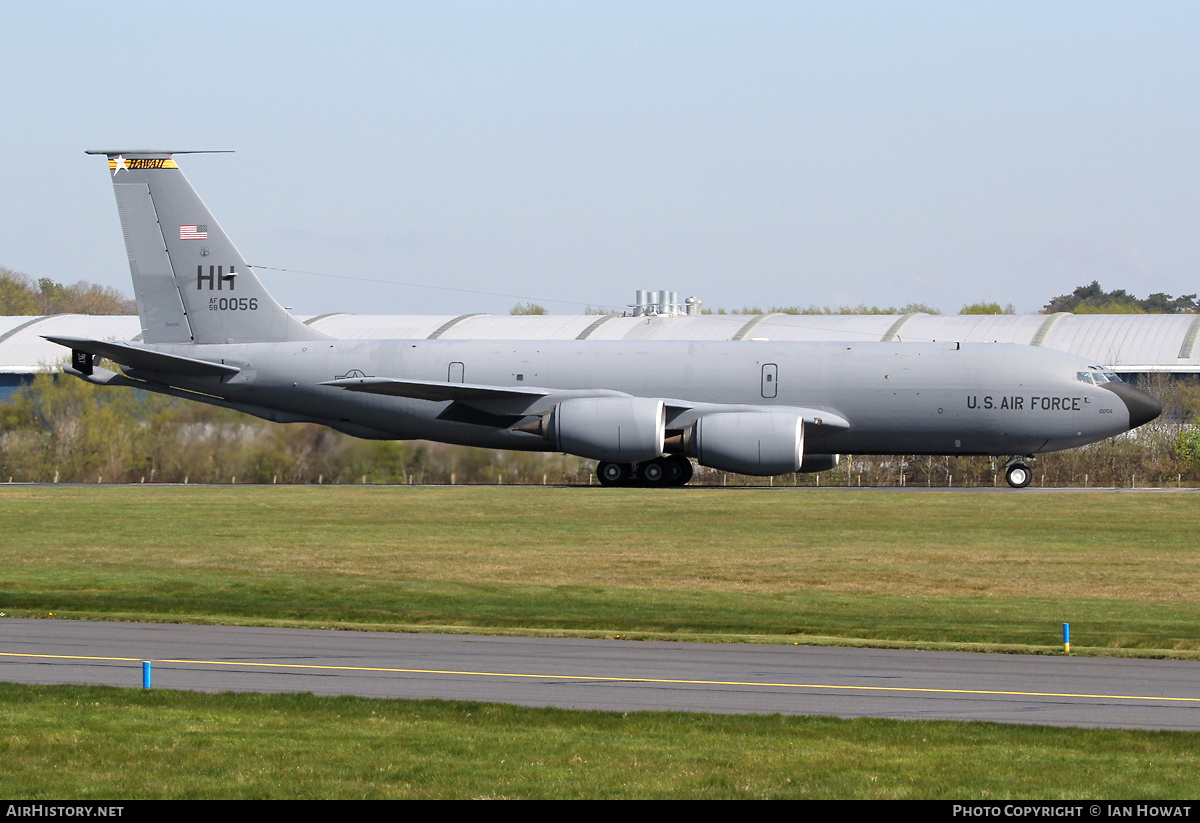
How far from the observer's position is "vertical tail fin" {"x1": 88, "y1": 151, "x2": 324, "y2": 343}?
4341 cm

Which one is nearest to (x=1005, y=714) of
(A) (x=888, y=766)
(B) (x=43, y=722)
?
(A) (x=888, y=766)

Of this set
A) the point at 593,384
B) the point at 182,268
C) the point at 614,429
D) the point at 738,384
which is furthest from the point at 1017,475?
the point at 182,268

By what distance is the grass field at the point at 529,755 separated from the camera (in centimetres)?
949

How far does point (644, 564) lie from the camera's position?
25.6 metres

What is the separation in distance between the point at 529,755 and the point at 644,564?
15194mm

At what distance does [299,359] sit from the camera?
42.4 meters

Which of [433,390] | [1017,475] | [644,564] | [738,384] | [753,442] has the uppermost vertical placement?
[738,384]

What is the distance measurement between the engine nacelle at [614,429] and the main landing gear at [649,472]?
243 centimetres

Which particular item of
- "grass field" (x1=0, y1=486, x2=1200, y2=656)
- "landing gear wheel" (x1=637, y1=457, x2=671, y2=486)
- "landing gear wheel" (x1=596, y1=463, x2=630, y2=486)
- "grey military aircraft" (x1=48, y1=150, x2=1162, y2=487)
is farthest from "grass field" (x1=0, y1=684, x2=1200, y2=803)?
"landing gear wheel" (x1=596, y1=463, x2=630, y2=486)

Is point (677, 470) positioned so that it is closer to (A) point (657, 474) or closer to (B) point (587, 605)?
(A) point (657, 474)

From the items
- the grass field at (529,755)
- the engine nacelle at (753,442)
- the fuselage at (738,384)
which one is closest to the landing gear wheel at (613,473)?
the fuselage at (738,384)

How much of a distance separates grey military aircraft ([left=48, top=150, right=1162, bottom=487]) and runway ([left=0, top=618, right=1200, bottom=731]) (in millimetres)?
22560

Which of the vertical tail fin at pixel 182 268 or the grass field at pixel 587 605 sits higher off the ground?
the vertical tail fin at pixel 182 268

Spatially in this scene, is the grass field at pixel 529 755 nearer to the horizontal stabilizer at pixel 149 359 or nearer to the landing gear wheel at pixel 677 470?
the horizontal stabilizer at pixel 149 359
